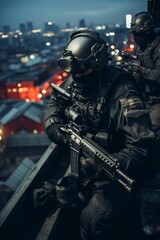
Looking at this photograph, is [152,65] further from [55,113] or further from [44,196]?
[44,196]

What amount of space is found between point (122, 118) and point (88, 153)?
27.3 inches

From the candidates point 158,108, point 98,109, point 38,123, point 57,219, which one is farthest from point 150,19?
point 38,123

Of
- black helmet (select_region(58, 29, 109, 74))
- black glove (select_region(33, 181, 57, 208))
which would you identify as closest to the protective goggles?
black helmet (select_region(58, 29, 109, 74))

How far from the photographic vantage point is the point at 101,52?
4.18 meters

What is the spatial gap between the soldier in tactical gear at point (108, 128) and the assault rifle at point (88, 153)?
119 millimetres

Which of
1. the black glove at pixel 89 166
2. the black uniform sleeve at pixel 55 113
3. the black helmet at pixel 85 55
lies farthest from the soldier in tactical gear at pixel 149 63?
the black helmet at pixel 85 55

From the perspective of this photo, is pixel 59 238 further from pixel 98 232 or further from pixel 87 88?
pixel 87 88

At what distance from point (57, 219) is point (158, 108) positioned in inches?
136

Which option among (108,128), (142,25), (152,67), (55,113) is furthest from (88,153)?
(142,25)

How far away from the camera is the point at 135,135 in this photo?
11.9ft

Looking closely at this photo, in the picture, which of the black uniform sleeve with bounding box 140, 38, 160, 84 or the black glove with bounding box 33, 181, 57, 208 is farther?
the black uniform sleeve with bounding box 140, 38, 160, 84

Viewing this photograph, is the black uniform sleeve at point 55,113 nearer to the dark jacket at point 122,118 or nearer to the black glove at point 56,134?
the black glove at point 56,134

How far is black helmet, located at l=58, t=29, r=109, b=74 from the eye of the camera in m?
4.12

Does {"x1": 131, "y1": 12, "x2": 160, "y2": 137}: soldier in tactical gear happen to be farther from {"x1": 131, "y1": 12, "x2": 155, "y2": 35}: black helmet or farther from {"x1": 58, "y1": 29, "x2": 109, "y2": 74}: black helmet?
{"x1": 58, "y1": 29, "x2": 109, "y2": 74}: black helmet
